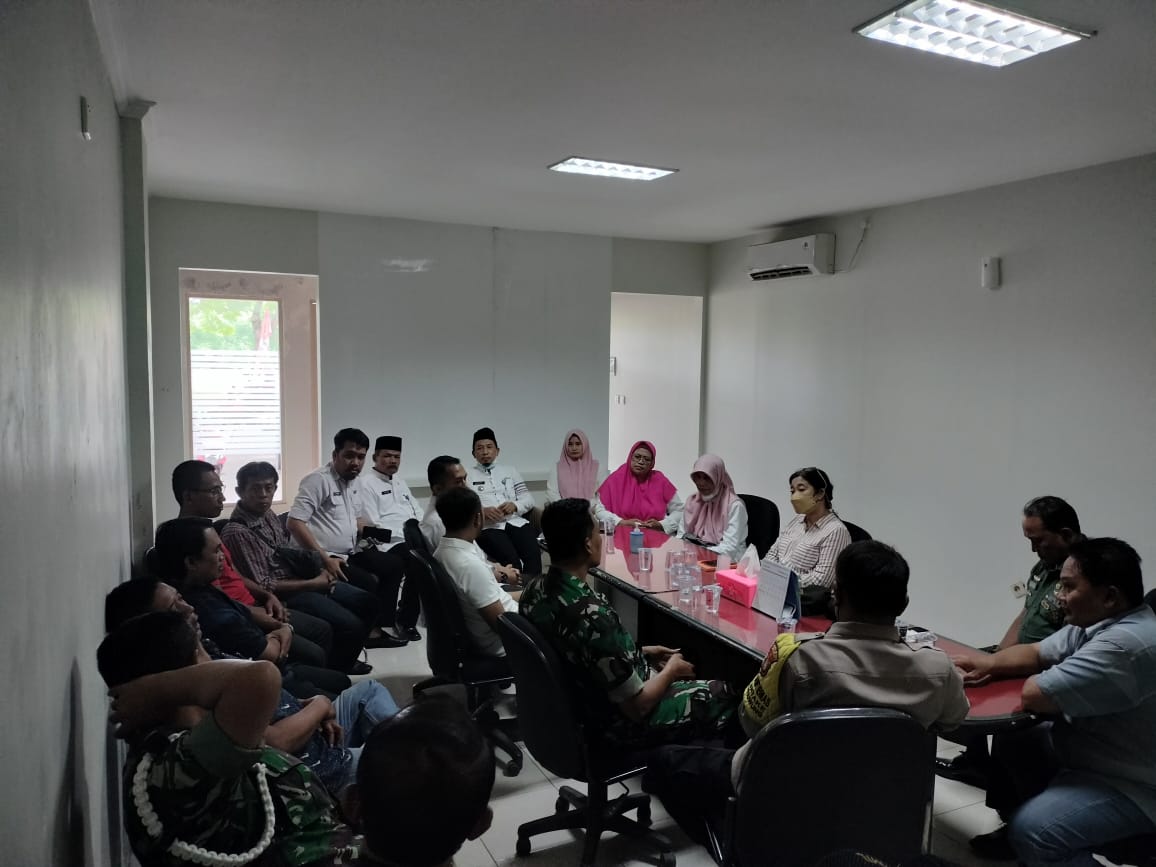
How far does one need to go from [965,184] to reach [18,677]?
15.8ft

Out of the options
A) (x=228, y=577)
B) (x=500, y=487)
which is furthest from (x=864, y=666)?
(x=500, y=487)

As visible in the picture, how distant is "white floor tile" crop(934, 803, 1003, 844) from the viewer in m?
2.67

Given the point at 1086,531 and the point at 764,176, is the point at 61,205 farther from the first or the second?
the point at 1086,531

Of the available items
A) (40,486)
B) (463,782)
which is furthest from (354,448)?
(463,782)

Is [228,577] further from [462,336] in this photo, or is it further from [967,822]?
[462,336]

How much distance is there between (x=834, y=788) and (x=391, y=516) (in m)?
3.66

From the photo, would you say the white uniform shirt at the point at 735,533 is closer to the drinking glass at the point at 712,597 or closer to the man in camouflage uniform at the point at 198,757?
the drinking glass at the point at 712,597

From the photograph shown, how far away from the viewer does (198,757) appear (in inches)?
51.4

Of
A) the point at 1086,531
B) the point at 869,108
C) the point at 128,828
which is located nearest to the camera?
the point at 128,828

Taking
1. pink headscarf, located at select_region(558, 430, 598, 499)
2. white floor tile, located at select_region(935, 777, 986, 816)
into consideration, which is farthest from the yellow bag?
pink headscarf, located at select_region(558, 430, 598, 499)

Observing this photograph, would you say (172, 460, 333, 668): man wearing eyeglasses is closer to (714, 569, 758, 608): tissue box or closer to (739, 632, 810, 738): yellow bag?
(714, 569, 758, 608): tissue box

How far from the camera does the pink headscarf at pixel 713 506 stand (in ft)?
14.8

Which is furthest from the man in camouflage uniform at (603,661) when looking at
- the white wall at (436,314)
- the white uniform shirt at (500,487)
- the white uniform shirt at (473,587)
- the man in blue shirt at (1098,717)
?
the white wall at (436,314)

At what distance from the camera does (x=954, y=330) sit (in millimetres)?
4684
